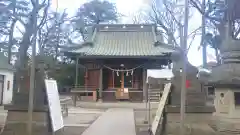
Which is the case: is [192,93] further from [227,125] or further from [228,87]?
[227,125]

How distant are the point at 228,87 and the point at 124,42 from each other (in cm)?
1989

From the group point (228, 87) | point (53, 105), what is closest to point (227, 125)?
point (228, 87)

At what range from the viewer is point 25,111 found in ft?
23.7

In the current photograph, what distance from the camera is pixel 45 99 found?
7.40m

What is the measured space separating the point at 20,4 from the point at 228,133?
2783 centimetres

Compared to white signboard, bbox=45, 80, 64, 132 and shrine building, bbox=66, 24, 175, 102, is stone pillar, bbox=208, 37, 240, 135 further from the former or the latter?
shrine building, bbox=66, 24, 175, 102

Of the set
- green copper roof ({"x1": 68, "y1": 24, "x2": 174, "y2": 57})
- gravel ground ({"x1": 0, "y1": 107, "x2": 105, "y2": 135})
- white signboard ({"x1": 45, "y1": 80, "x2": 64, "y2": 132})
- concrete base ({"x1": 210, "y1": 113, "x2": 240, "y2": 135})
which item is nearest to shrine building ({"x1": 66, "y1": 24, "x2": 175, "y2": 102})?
green copper roof ({"x1": 68, "y1": 24, "x2": 174, "y2": 57})

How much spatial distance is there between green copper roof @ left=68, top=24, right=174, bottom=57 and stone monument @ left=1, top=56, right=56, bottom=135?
15.8 m

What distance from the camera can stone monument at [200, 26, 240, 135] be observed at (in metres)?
7.14

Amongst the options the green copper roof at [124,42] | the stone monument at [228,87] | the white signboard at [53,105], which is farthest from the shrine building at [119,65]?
the stone monument at [228,87]

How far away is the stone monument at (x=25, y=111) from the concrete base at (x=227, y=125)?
4.56 meters

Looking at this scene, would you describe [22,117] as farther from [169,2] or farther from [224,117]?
[169,2]

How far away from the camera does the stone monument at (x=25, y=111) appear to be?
7.19 m

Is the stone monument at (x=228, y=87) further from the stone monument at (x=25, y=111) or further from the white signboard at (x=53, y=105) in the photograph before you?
the stone monument at (x=25, y=111)
